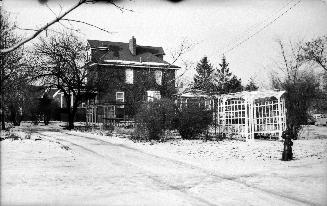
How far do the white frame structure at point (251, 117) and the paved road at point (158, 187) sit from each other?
7968 millimetres

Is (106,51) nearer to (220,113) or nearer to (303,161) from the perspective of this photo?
(220,113)

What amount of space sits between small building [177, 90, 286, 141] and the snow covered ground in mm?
4622

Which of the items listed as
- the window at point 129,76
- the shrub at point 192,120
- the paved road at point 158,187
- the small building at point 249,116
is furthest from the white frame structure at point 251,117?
the window at point 129,76

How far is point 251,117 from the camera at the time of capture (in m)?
16.0

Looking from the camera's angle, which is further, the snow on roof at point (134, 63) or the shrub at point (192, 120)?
the snow on roof at point (134, 63)

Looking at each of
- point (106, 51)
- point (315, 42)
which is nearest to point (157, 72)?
point (106, 51)

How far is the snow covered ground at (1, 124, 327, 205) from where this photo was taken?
5277 millimetres

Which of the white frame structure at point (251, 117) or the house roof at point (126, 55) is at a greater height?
the house roof at point (126, 55)

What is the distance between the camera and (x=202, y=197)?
5391 mm

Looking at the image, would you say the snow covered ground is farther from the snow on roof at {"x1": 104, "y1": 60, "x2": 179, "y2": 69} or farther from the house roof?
the house roof

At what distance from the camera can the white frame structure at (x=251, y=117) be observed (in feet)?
51.6

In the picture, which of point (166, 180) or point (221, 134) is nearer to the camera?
point (166, 180)

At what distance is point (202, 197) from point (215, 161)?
4313mm

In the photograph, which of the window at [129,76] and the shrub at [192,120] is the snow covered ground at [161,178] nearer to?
the shrub at [192,120]
